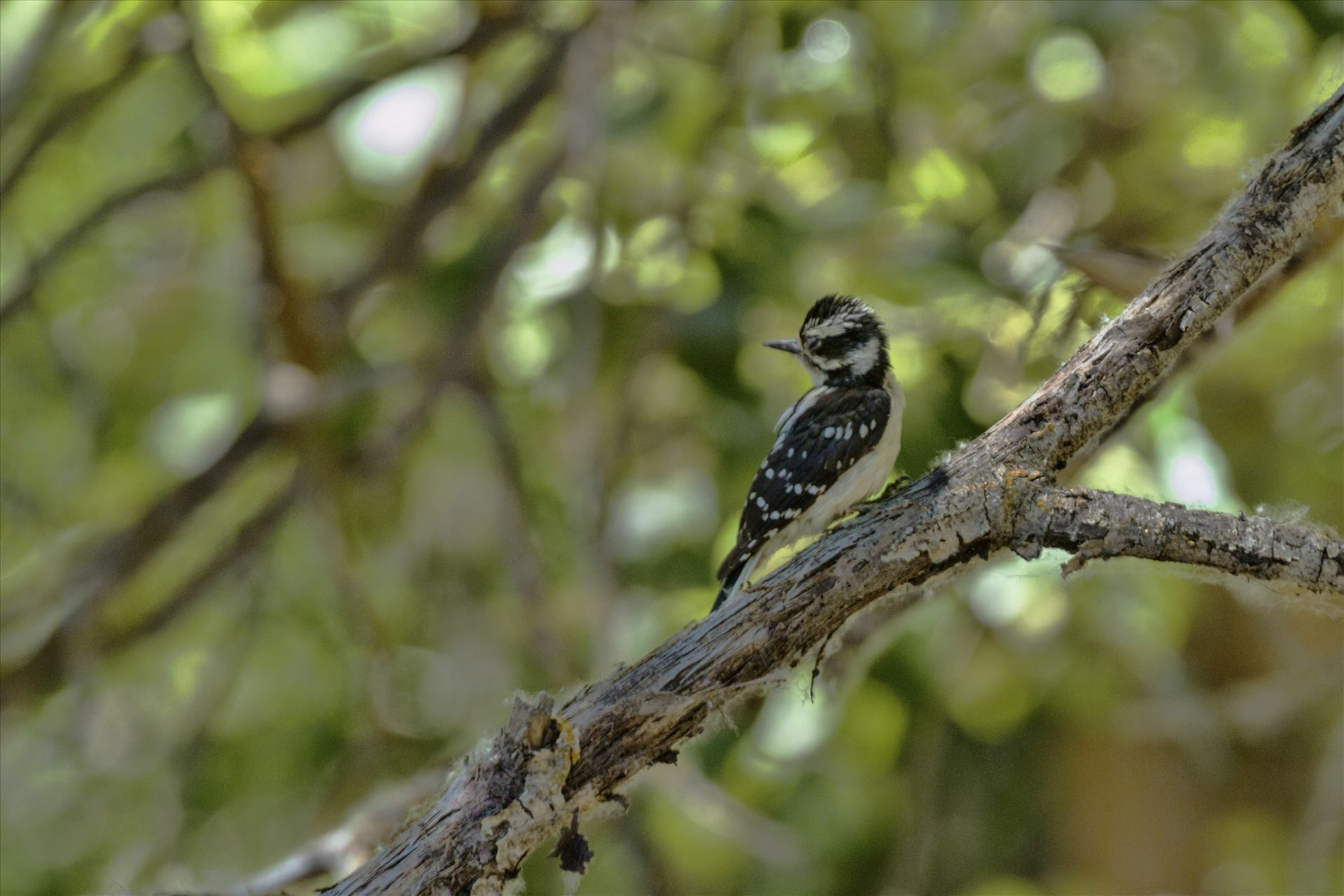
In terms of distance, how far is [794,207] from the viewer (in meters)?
4.53

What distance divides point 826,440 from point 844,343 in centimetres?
46

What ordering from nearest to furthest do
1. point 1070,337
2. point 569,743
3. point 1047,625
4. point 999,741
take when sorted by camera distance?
point 569,743
point 1070,337
point 1047,625
point 999,741

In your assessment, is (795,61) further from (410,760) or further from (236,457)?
(410,760)

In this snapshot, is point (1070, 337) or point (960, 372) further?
point (960, 372)

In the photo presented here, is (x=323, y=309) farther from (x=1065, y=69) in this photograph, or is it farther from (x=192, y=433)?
(x=1065, y=69)

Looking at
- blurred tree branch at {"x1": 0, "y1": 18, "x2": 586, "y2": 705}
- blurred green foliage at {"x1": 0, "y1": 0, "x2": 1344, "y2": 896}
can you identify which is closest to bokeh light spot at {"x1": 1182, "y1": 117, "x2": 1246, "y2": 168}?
blurred green foliage at {"x1": 0, "y1": 0, "x2": 1344, "y2": 896}

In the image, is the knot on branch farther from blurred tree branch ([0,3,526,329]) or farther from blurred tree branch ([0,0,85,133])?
blurred tree branch ([0,0,85,133])

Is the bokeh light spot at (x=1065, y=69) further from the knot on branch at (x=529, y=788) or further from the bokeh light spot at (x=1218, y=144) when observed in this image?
the knot on branch at (x=529, y=788)

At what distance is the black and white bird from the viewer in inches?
136

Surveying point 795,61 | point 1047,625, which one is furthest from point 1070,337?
point 795,61

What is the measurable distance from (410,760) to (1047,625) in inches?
95.1

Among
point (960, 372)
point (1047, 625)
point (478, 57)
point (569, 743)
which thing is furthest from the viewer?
point (478, 57)

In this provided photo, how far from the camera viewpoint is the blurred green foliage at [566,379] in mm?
4074

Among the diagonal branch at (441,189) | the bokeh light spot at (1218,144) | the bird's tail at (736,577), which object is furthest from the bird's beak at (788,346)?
the bokeh light spot at (1218,144)
